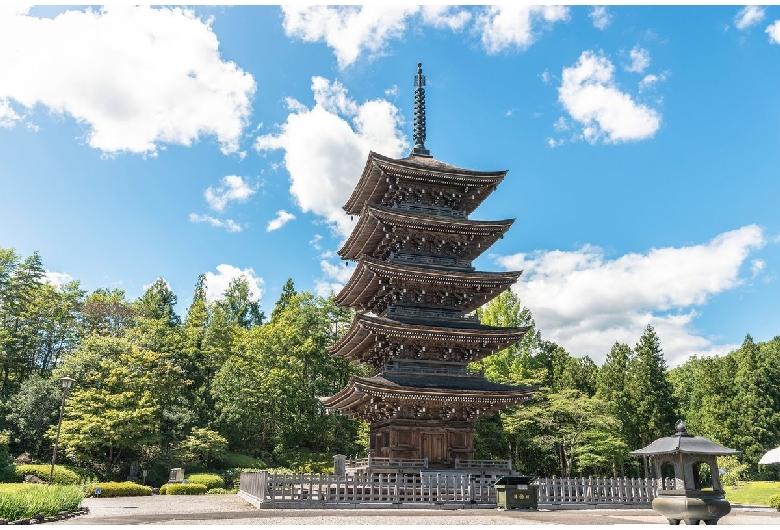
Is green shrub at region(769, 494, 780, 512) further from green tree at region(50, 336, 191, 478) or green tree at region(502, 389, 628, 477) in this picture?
green tree at region(50, 336, 191, 478)

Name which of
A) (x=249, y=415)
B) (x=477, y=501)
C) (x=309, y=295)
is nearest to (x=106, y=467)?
(x=249, y=415)

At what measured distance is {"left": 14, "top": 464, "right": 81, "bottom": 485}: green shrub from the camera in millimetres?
36781

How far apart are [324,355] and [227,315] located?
81.6ft

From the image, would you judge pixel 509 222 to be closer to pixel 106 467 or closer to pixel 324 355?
pixel 324 355

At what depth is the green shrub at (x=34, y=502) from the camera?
615 inches

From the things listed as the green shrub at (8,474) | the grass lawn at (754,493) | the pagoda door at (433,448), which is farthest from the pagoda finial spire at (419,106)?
the green shrub at (8,474)

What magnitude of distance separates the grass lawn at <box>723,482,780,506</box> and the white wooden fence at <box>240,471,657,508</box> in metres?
13.6

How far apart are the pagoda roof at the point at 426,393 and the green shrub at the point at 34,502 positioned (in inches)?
461

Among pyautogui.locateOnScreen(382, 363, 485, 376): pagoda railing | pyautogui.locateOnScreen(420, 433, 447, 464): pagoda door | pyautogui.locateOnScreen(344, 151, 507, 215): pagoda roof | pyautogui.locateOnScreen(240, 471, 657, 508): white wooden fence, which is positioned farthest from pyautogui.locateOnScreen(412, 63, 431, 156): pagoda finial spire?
pyautogui.locateOnScreen(240, 471, 657, 508): white wooden fence

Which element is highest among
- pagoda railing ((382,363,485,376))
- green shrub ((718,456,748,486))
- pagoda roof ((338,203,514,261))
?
pagoda roof ((338,203,514,261))

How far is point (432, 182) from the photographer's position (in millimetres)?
31500

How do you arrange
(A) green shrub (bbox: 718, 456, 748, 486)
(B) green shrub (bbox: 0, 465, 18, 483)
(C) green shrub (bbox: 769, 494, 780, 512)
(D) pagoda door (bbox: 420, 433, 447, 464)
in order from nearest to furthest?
(D) pagoda door (bbox: 420, 433, 447, 464), (C) green shrub (bbox: 769, 494, 780, 512), (B) green shrub (bbox: 0, 465, 18, 483), (A) green shrub (bbox: 718, 456, 748, 486)

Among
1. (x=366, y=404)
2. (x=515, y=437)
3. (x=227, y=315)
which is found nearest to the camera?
(x=366, y=404)

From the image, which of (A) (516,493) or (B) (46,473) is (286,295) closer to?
(B) (46,473)
